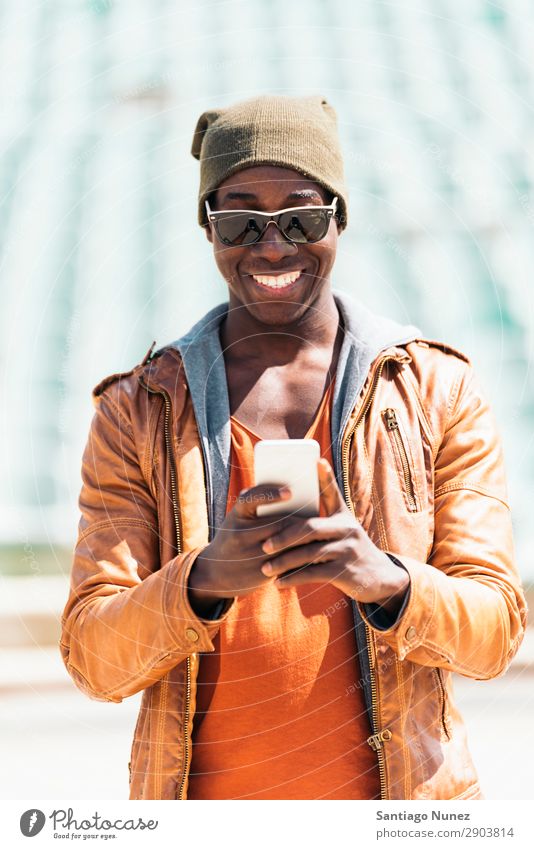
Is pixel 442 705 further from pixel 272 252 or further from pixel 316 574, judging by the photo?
pixel 272 252

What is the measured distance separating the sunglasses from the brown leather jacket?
236 mm

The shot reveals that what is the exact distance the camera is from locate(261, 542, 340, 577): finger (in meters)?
1.42

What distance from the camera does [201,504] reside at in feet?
5.43

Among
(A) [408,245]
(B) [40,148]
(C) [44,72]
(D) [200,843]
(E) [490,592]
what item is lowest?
(D) [200,843]

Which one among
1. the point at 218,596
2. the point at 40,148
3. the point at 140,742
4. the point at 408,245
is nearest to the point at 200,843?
the point at 140,742

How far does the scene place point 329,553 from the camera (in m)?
1.42

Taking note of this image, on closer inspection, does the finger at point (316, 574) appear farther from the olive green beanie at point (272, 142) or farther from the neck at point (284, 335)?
the olive green beanie at point (272, 142)

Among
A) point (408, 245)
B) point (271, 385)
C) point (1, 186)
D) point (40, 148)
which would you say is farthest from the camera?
point (1, 186)

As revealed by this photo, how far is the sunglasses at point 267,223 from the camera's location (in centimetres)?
170

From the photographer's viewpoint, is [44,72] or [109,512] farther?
[44,72]

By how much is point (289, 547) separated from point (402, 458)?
0.31m

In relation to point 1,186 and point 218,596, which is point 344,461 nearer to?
point 218,596

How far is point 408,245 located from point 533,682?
3001 millimetres

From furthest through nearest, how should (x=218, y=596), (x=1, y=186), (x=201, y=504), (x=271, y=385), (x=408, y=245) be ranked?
(x=1, y=186) < (x=408, y=245) < (x=271, y=385) < (x=201, y=504) < (x=218, y=596)
